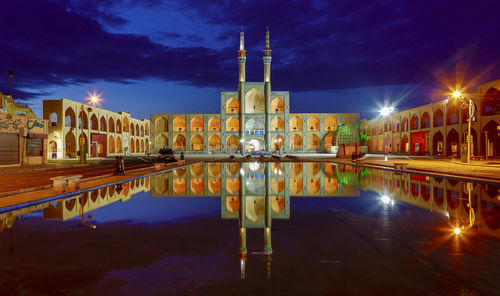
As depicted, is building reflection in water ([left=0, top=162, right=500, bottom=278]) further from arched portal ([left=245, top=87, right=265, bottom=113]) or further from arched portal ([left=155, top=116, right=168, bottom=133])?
arched portal ([left=155, top=116, right=168, bottom=133])

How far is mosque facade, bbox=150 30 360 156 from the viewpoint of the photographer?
176 feet

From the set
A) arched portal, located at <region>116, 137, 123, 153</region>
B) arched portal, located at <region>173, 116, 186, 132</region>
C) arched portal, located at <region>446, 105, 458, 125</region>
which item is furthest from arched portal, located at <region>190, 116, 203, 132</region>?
arched portal, located at <region>446, 105, 458, 125</region>

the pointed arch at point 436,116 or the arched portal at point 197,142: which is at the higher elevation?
the pointed arch at point 436,116

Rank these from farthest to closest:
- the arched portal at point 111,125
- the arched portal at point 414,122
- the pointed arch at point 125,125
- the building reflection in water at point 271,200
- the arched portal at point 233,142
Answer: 1. the arched portal at point 233,142
2. the pointed arch at point 125,125
3. the arched portal at point 111,125
4. the arched portal at point 414,122
5. the building reflection in water at point 271,200

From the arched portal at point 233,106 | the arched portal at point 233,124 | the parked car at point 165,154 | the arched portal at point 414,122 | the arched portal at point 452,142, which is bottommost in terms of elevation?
the parked car at point 165,154

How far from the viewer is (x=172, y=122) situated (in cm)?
5731

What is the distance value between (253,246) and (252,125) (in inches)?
2030

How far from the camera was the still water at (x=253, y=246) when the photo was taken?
3.18 m

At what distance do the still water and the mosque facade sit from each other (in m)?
43.9

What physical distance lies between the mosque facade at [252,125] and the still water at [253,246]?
4392 cm

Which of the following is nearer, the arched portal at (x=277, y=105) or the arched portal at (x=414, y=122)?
the arched portal at (x=414, y=122)

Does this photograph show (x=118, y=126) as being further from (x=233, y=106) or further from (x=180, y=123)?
(x=233, y=106)

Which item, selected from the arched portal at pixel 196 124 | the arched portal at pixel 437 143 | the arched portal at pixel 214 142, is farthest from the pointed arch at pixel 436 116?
the arched portal at pixel 196 124

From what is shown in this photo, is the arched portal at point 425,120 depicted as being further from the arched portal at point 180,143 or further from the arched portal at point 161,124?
the arched portal at point 161,124
